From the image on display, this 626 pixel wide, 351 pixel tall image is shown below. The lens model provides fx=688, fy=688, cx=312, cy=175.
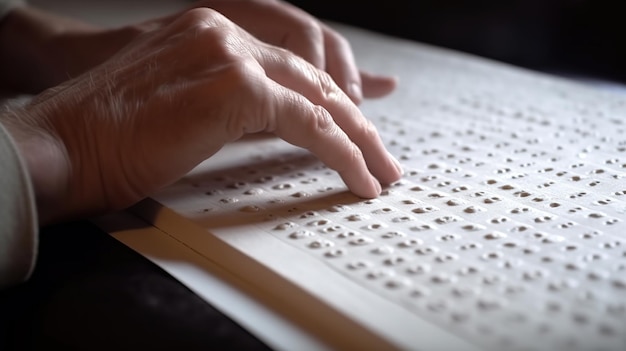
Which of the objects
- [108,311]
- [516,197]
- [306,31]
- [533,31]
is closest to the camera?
[108,311]

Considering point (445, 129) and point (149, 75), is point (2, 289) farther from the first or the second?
point (445, 129)

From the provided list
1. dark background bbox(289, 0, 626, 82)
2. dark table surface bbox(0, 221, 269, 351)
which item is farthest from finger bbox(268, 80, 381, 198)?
dark background bbox(289, 0, 626, 82)

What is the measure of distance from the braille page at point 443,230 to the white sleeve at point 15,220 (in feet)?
0.33

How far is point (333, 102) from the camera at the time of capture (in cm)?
54

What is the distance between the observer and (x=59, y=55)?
0.75 metres

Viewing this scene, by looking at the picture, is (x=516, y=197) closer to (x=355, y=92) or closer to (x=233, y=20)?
(x=355, y=92)

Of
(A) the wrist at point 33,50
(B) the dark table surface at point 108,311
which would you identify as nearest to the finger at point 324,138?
(B) the dark table surface at point 108,311

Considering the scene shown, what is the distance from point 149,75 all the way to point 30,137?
9cm

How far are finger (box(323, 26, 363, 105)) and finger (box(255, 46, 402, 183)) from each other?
132mm

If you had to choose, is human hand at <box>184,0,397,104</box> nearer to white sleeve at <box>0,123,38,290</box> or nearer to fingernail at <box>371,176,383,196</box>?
fingernail at <box>371,176,383,196</box>

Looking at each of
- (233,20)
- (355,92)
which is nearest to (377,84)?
(355,92)

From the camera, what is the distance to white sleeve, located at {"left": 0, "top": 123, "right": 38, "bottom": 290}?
399 mm

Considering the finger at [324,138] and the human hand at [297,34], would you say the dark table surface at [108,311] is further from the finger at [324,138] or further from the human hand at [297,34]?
the human hand at [297,34]

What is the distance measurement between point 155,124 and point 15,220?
0.37 ft
